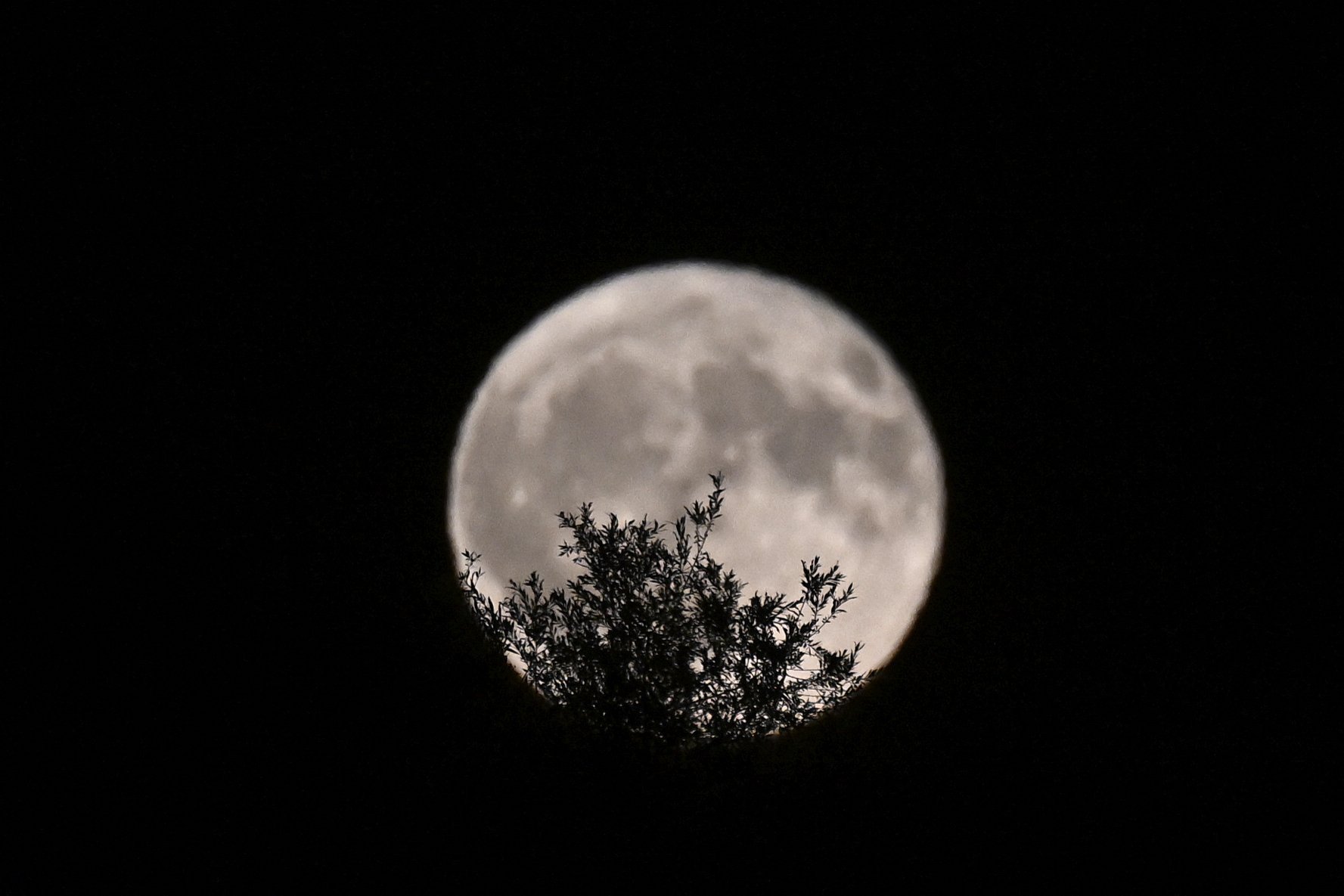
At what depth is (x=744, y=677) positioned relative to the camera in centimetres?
990

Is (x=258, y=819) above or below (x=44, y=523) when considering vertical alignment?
below

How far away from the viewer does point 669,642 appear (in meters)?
9.91

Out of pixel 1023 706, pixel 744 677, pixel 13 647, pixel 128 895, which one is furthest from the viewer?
pixel 1023 706

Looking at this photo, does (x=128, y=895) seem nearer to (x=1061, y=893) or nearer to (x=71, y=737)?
(x=71, y=737)

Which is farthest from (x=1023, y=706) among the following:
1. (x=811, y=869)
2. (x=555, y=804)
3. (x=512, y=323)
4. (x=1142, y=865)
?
(x=512, y=323)

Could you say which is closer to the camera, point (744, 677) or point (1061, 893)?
point (744, 677)

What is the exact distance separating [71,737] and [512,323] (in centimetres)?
1303

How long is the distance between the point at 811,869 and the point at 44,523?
1725 cm

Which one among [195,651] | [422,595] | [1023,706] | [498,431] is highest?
[498,431]

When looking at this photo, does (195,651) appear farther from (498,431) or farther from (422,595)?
(498,431)

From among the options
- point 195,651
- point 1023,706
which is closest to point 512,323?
point 195,651

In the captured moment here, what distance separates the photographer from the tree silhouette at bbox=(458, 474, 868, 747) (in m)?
9.74

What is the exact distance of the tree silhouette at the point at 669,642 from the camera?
32.0 feet

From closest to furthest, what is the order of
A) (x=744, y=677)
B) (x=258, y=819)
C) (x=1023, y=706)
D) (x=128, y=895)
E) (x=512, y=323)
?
(x=744, y=677), (x=128, y=895), (x=258, y=819), (x=1023, y=706), (x=512, y=323)
